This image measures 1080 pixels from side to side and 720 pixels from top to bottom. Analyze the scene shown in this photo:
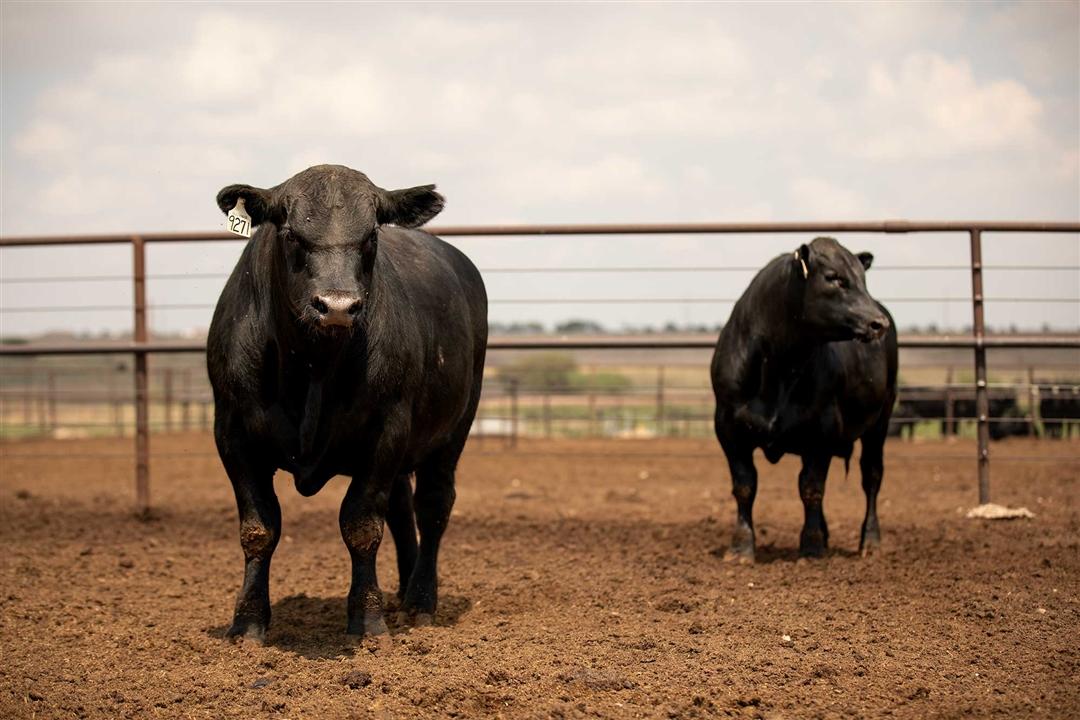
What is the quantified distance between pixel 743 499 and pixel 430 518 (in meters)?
2.39

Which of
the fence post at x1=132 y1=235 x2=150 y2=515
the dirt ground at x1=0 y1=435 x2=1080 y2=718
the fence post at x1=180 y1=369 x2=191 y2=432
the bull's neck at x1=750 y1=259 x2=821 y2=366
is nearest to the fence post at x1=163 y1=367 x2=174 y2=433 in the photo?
the fence post at x1=180 y1=369 x2=191 y2=432

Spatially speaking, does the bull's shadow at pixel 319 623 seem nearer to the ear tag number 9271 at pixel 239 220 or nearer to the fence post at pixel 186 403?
the ear tag number 9271 at pixel 239 220

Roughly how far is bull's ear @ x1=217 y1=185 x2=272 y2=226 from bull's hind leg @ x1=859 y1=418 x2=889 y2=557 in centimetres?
478

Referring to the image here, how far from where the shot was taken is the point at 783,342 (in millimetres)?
7648

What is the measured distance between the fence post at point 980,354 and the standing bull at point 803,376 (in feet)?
5.10

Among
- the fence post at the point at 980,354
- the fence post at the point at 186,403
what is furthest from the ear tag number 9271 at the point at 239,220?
the fence post at the point at 186,403

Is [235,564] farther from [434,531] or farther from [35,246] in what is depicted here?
[35,246]

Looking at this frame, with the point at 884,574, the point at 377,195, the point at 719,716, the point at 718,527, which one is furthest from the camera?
the point at 718,527

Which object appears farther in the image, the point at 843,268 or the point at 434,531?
the point at 843,268

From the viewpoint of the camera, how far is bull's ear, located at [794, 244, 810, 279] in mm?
7555

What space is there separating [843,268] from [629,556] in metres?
2.31

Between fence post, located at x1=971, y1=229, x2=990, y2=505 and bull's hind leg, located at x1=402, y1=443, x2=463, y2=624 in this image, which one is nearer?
bull's hind leg, located at x1=402, y1=443, x2=463, y2=624

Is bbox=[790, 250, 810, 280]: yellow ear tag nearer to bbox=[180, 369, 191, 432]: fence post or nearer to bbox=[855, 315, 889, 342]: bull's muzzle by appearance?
bbox=[855, 315, 889, 342]: bull's muzzle

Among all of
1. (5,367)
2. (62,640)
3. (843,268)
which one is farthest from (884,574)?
(5,367)
